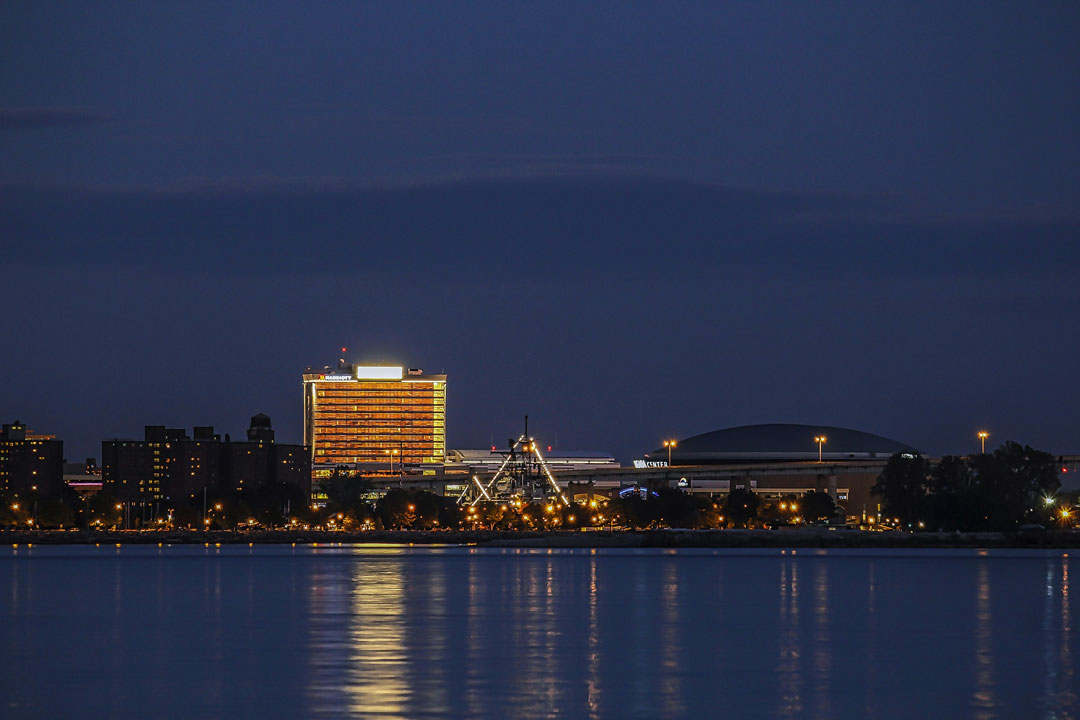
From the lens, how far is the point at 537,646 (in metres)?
62.8

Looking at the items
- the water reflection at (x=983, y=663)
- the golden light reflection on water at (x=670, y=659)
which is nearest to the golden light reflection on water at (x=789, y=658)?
the golden light reflection on water at (x=670, y=659)

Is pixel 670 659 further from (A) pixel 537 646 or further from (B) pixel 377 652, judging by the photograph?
(B) pixel 377 652

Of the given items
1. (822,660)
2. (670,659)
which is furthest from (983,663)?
(670,659)

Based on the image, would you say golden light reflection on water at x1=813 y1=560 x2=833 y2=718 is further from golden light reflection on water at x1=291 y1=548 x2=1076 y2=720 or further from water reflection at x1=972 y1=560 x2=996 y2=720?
water reflection at x1=972 y1=560 x2=996 y2=720

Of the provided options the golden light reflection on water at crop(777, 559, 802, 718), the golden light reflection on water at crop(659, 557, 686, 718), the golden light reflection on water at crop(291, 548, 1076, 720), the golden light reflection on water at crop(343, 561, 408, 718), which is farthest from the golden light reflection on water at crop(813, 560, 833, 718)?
the golden light reflection on water at crop(343, 561, 408, 718)

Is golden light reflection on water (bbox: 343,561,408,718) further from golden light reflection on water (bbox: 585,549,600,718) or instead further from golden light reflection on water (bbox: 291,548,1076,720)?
golden light reflection on water (bbox: 585,549,600,718)

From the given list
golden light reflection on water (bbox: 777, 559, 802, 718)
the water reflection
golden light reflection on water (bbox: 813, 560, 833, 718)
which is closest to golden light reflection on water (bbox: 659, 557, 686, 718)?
golden light reflection on water (bbox: 777, 559, 802, 718)

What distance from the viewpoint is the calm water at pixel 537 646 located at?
46.0 m

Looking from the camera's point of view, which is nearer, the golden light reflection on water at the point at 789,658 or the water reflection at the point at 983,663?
the water reflection at the point at 983,663

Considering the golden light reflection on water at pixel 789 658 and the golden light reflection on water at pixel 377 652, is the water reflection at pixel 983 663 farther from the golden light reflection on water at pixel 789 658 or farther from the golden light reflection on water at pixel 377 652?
the golden light reflection on water at pixel 377 652

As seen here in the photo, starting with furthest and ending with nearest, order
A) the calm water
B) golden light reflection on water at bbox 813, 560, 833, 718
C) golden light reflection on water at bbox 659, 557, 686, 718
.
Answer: golden light reflection on water at bbox 813, 560, 833, 718 < the calm water < golden light reflection on water at bbox 659, 557, 686, 718

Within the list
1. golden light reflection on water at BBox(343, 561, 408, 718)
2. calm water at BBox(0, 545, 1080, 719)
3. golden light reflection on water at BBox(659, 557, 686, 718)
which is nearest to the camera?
golden light reflection on water at BBox(343, 561, 408, 718)

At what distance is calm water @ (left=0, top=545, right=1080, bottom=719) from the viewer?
46.0 metres

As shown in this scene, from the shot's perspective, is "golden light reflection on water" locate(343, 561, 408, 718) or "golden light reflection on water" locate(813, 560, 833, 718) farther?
"golden light reflection on water" locate(813, 560, 833, 718)
